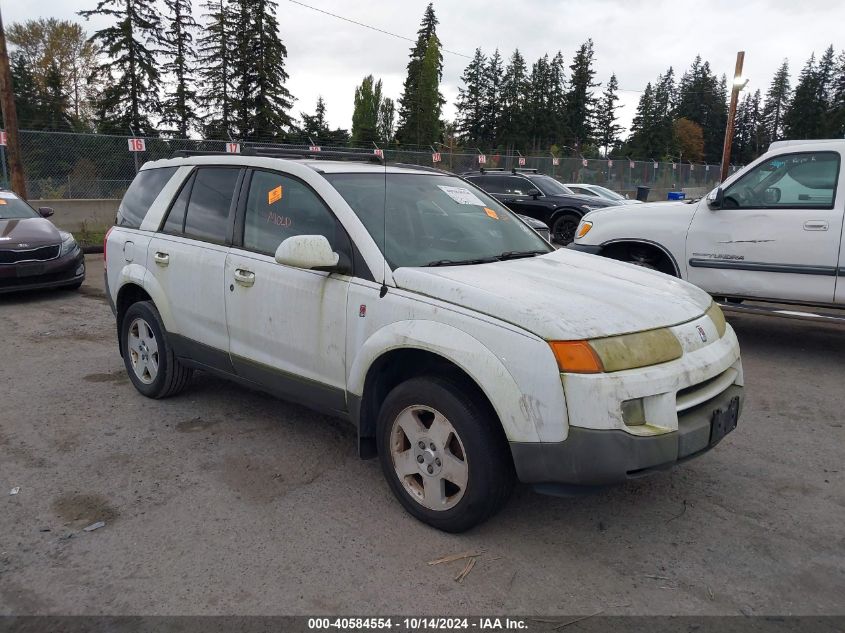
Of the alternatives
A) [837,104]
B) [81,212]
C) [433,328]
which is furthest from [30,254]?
[837,104]

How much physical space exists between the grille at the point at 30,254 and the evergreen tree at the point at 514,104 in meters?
73.3

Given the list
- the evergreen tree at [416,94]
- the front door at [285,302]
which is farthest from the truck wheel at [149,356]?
the evergreen tree at [416,94]

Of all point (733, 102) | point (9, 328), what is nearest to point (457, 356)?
point (9, 328)

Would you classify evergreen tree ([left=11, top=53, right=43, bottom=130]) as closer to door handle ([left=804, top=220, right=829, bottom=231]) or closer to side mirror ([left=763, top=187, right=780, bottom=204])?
side mirror ([left=763, top=187, right=780, bottom=204])

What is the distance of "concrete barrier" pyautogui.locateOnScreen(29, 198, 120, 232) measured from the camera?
15.5 meters

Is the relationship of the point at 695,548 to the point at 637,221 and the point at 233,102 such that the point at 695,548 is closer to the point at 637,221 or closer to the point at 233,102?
the point at 637,221

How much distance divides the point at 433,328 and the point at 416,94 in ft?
214

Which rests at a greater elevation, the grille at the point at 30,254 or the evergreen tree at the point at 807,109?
the evergreen tree at the point at 807,109

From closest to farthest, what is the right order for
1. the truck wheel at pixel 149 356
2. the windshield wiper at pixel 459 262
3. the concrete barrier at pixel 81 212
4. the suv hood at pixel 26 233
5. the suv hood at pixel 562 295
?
1. the suv hood at pixel 562 295
2. the windshield wiper at pixel 459 262
3. the truck wheel at pixel 149 356
4. the suv hood at pixel 26 233
5. the concrete barrier at pixel 81 212

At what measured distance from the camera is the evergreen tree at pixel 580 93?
86619 millimetres

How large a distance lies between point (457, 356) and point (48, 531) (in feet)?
7.09

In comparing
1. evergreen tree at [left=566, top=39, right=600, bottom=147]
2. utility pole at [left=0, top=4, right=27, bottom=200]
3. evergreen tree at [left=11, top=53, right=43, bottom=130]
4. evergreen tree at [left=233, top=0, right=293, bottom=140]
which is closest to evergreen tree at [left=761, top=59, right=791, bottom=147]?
evergreen tree at [left=566, top=39, right=600, bottom=147]

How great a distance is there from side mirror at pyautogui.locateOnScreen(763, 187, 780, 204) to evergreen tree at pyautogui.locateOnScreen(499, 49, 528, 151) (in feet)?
244

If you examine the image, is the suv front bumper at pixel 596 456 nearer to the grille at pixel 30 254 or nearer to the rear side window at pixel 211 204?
the rear side window at pixel 211 204
